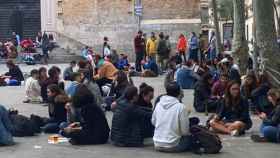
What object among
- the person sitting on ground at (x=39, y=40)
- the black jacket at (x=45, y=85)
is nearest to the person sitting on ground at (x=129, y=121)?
the black jacket at (x=45, y=85)

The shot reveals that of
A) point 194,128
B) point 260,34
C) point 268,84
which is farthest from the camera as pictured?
point 260,34

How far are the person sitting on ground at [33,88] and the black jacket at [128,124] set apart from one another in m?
7.72

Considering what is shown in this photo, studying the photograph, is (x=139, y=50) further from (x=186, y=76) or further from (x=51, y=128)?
(x=51, y=128)

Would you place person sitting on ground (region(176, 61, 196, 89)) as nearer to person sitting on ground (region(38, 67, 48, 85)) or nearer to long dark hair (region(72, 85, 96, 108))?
person sitting on ground (region(38, 67, 48, 85))

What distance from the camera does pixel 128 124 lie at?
13320 millimetres

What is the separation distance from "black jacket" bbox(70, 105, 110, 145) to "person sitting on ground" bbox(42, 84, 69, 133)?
142 cm

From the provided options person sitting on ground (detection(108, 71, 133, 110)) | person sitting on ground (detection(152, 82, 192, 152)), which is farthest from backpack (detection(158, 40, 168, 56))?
person sitting on ground (detection(152, 82, 192, 152))

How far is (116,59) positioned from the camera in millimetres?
34406

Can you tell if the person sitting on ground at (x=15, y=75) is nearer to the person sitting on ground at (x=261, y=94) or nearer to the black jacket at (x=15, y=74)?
the black jacket at (x=15, y=74)

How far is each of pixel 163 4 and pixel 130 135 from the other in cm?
3849

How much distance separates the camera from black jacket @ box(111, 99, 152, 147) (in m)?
13.3

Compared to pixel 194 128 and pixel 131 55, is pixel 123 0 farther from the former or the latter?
pixel 194 128

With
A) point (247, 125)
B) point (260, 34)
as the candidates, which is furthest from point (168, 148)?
point (260, 34)

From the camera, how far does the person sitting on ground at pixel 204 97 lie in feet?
59.8
